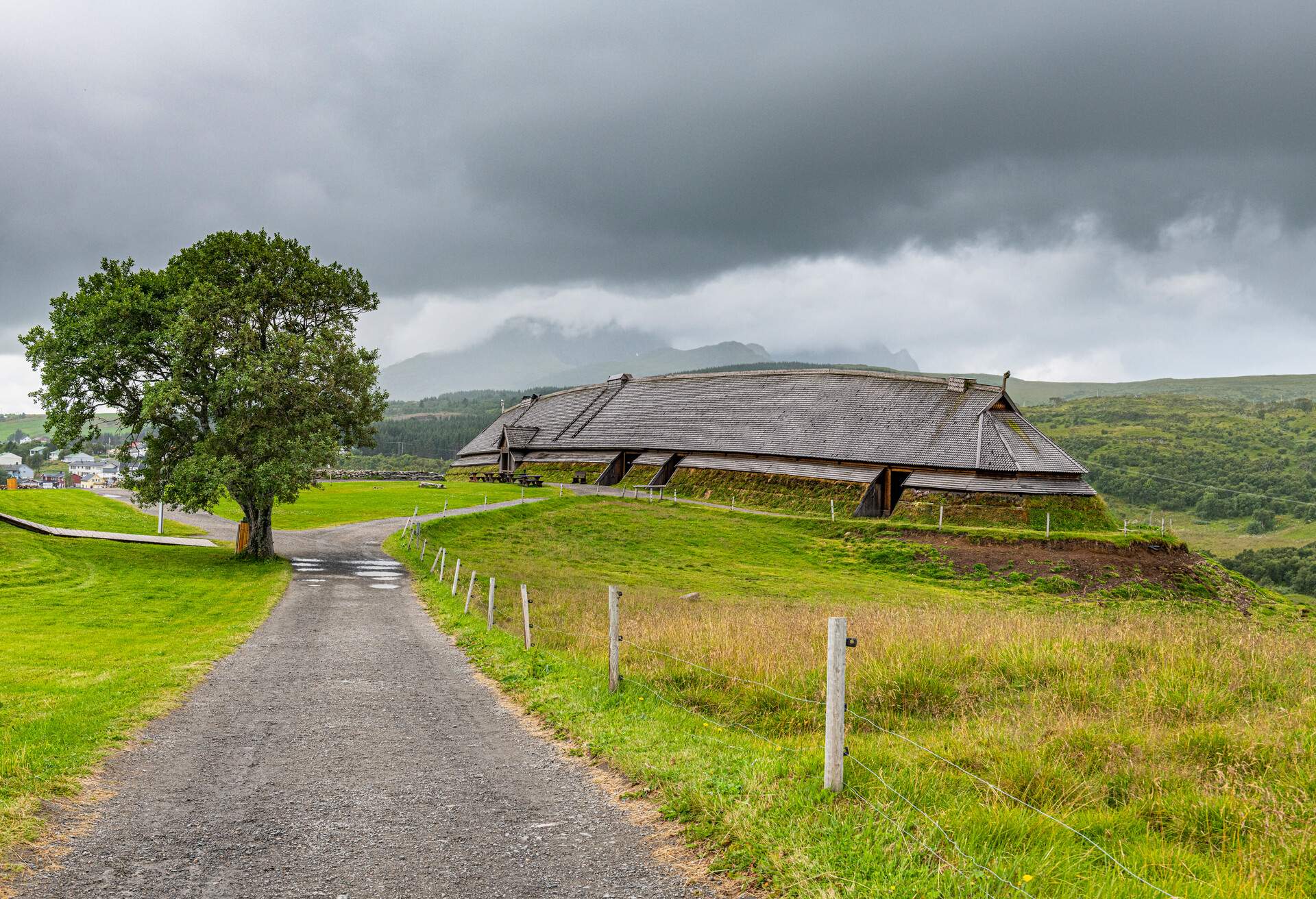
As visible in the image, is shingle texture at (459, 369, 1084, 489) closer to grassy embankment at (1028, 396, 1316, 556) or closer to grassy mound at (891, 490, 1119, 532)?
grassy mound at (891, 490, 1119, 532)

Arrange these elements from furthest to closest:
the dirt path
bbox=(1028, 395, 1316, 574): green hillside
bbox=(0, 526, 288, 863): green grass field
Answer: bbox=(1028, 395, 1316, 574): green hillside → bbox=(0, 526, 288, 863): green grass field → the dirt path

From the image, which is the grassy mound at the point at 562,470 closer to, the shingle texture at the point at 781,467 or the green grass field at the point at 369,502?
the green grass field at the point at 369,502

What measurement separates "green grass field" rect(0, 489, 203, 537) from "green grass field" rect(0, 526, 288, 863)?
18.7 feet

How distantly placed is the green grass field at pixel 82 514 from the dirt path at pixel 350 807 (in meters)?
31.3

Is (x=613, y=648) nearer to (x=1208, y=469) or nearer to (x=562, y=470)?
(x=562, y=470)

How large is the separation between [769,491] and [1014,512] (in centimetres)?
1699

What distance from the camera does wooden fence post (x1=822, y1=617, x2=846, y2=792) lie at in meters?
6.67

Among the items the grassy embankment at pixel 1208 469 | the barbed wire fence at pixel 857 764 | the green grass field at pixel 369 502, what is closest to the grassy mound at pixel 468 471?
the green grass field at pixel 369 502

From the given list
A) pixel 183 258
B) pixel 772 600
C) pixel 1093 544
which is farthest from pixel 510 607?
pixel 1093 544

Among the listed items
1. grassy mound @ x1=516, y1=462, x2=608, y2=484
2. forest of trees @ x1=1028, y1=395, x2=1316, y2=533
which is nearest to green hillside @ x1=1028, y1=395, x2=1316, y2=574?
forest of trees @ x1=1028, y1=395, x2=1316, y2=533

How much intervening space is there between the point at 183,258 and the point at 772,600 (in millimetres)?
27534

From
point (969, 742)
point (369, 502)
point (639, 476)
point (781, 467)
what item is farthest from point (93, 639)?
point (639, 476)

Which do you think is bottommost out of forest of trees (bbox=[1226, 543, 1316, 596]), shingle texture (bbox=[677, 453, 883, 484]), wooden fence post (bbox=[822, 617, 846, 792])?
forest of trees (bbox=[1226, 543, 1316, 596])

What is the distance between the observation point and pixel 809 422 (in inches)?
2331
